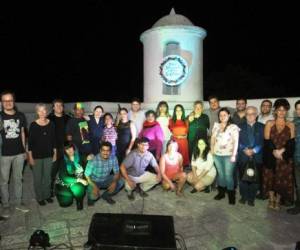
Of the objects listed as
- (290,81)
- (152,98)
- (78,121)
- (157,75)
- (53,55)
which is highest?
(53,55)

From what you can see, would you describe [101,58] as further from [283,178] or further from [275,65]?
[283,178]

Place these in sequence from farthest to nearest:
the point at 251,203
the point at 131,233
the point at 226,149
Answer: the point at 226,149 → the point at 251,203 → the point at 131,233

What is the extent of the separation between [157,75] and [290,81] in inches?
1348

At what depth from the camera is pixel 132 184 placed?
5.72 m

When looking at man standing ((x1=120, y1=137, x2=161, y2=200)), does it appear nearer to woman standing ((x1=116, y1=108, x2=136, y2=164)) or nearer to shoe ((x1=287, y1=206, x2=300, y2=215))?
woman standing ((x1=116, y1=108, x2=136, y2=164))

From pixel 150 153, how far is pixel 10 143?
8.19 ft

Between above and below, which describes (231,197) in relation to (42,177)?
below

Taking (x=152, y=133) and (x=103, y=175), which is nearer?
(x=103, y=175)

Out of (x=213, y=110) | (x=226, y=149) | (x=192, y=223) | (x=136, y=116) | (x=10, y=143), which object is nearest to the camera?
(x=192, y=223)

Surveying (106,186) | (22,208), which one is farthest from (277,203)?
(22,208)

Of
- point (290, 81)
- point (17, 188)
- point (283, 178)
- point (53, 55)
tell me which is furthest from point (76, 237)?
point (290, 81)

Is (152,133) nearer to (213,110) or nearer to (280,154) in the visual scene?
(213,110)

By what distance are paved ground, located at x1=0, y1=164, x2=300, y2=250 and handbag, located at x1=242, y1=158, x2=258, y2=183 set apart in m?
0.47

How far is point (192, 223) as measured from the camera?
15.2 ft
